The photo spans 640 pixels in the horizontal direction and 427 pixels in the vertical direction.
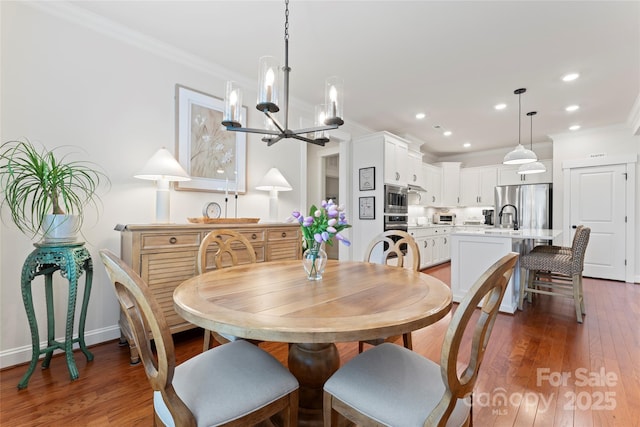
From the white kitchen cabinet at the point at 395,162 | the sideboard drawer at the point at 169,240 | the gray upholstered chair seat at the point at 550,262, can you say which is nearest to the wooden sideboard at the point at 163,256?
the sideboard drawer at the point at 169,240

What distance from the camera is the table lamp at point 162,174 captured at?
7.32 feet

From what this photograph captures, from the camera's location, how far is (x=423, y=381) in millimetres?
986

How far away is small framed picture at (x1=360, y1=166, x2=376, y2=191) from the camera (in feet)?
15.0

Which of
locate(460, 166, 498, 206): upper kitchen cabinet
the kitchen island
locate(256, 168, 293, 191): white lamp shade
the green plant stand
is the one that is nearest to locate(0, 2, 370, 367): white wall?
the green plant stand

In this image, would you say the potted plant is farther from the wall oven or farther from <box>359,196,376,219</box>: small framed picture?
the wall oven

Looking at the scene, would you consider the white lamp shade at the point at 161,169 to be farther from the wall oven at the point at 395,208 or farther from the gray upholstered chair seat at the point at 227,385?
the wall oven at the point at 395,208

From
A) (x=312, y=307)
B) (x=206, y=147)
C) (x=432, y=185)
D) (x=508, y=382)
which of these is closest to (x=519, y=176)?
(x=432, y=185)

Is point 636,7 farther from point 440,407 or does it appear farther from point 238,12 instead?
point 440,407

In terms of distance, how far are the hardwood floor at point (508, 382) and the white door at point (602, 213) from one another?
2744 millimetres

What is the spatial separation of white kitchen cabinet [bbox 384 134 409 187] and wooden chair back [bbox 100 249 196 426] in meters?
4.04

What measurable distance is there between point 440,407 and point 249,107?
3.28 meters

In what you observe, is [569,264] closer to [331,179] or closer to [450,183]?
[450,183]

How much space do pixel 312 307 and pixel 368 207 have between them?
12.3 ft

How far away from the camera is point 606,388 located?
1.74m
